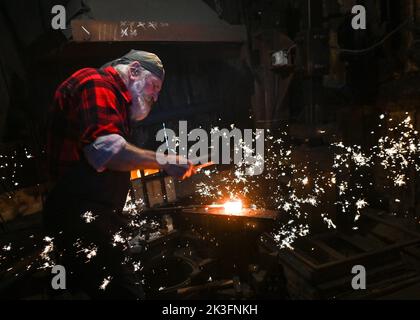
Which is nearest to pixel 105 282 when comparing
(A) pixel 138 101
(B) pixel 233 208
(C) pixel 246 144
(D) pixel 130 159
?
(D) pixel 130 159

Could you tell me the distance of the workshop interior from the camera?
4.84m

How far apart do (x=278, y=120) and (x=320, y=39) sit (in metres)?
2.05

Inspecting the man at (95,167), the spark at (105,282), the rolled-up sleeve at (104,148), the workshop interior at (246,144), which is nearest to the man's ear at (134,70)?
the man at (95,167)

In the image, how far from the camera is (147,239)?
19.8 ft

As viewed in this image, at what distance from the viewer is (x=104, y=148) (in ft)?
10.0

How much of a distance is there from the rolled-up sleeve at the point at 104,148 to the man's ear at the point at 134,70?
40.5 inches

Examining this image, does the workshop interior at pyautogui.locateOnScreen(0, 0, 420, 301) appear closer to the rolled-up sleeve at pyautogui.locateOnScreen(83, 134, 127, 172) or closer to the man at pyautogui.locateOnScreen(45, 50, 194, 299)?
the man at pyautogui.locateOnScreen(45, 50, 194, 299)

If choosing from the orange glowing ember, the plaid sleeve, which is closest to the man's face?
the plaid sleeve

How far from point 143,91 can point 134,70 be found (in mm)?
269

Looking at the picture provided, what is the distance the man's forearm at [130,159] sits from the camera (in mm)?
3131

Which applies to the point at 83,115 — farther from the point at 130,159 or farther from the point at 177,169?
the point at 177,169

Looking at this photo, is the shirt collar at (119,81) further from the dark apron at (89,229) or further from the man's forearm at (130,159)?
the dark apron at (89,229)
